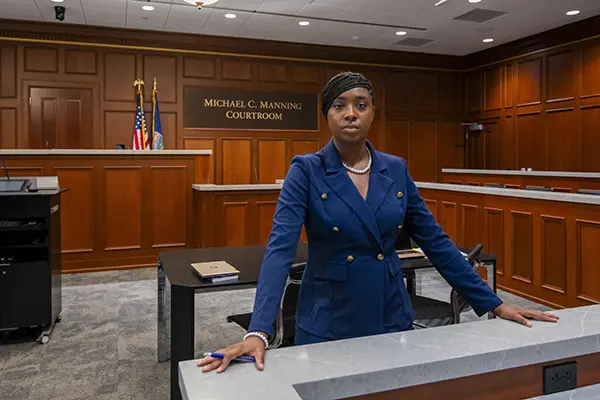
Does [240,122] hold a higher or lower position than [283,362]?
higher

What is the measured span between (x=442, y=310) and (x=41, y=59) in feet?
23.7

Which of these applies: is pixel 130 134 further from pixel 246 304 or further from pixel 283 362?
pixel 283 362

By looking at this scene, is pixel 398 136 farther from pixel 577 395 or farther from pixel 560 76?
pixel 577 395

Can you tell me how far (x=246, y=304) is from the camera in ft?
15.8

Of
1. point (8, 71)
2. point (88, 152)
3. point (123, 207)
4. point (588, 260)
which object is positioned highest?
point (8, 71)

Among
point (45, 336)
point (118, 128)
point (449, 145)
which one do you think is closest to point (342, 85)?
point (45, 336)

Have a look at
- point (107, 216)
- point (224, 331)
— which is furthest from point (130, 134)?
point (224, 331)

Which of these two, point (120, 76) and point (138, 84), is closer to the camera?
point (138, 84)

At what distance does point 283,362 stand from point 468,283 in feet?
2.15

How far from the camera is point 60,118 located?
7.89 meters

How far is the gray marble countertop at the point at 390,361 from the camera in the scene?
997mm

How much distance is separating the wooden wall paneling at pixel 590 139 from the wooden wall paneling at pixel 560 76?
0.40 metres

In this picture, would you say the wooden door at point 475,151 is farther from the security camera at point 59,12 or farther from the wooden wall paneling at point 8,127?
the wooden wall paneling at point 8,127

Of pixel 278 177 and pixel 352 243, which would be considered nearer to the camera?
pixel 352 243
